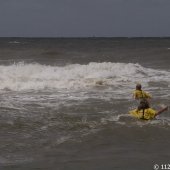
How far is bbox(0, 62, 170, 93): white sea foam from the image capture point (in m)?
21.5

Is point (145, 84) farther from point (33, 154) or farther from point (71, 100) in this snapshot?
point (33, 154)

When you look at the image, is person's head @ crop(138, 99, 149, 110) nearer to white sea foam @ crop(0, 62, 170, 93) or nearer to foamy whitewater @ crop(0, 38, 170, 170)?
foamy whitewater @ crop(0, 38, 170, 170)

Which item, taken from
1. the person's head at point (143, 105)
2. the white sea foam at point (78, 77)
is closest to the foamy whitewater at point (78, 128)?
the white sea foam at point (78, 77)

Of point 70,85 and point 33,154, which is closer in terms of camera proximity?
point 33,154

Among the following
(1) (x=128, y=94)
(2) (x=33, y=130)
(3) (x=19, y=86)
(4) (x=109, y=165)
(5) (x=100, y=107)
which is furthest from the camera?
(3) (x=19, y=86)

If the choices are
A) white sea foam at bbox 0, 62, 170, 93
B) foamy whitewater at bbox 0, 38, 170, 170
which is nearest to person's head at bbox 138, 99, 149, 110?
foamy whitewater at bbox 0, 38, 170, 170

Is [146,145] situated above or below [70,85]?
below

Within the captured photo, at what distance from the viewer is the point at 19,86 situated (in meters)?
21.2

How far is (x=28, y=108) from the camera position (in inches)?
603

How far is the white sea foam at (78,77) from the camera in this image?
70.4 ft

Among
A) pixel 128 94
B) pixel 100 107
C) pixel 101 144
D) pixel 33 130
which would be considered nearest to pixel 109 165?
pixel 101 144

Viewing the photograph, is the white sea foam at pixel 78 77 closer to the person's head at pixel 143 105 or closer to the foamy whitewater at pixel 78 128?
the foamy whitewater at pixel 78 128

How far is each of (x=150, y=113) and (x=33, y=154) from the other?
4231 millimetres

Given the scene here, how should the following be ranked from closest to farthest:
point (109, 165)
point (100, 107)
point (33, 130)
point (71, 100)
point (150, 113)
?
point (109, 165) → point (33, 130) → point (150, 113) → point (100, 107) → point (71, 100)
